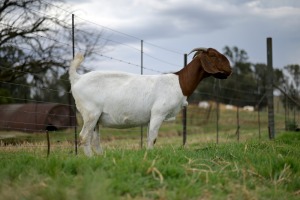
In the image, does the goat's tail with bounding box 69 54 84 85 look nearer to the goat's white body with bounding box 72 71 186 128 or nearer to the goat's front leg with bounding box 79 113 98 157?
the goat's white body with bounding box 72 71 186 128

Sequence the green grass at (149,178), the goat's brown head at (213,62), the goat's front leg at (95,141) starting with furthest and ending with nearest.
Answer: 1. the goat's brown head at (213,62)
2. the goat's front leg at (95,141)
3. the green grass at (149,178)

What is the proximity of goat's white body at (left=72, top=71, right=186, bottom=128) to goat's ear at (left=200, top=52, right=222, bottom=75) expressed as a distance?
644 millimetres

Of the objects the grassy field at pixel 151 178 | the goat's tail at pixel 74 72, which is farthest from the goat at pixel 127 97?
the grassy field at pixel 151 178

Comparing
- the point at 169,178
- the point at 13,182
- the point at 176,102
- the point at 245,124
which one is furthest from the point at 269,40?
the point at 245,124

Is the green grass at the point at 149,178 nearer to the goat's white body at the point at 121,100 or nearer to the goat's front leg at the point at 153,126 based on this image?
the goat's front leg at the point at 153,126

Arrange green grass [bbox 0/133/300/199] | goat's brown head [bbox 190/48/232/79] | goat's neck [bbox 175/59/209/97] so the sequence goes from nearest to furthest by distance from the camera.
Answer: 1. green grass [bbox 0/133/300/199]
2. goat's neck [bbox 175/59/209/97]
3. goat's brown head [bbox 190/48/232/79]

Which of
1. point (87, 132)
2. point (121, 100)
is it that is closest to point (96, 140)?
point (87, 132)

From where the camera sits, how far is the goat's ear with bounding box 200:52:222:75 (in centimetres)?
809

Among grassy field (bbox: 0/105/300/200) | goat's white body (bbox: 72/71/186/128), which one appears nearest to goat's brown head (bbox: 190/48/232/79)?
goat's white body (bbox: 72/71/186/128)

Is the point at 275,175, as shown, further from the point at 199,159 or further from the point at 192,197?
the point at 192,197

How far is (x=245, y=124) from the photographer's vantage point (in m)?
30.9

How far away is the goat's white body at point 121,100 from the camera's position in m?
7.43

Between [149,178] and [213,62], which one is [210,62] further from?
[149,178]

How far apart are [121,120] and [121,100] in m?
0.36
